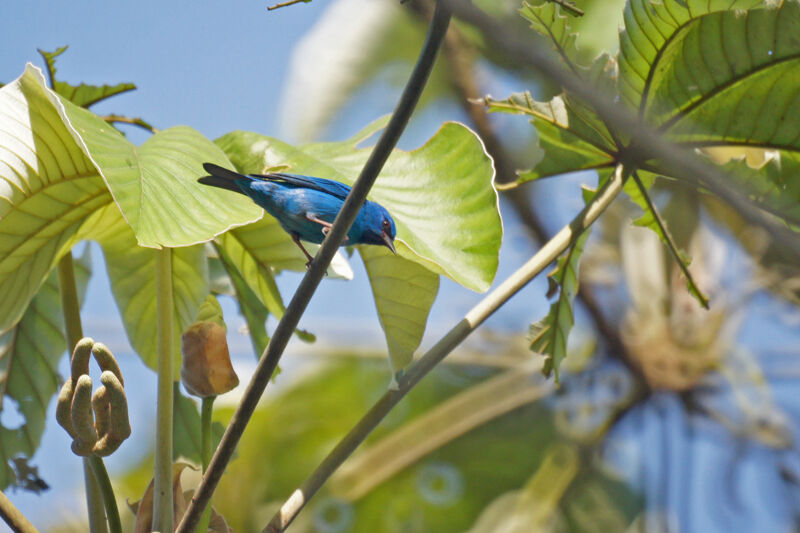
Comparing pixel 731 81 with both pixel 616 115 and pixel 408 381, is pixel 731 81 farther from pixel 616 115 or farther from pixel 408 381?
pixel 616 115

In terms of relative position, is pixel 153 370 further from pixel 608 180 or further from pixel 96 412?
pixel 608 180

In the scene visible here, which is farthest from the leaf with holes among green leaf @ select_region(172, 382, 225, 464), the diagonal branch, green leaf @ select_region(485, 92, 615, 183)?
the diagonal branch

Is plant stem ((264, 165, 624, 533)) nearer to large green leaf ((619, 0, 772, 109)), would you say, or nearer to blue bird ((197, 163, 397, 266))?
blue bird ((197, 163, 397, 266))

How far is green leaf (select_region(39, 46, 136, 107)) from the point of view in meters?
1.48

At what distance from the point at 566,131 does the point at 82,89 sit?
0.89 metres

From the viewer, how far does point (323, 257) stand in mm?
743

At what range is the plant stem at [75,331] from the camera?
1.17 metres

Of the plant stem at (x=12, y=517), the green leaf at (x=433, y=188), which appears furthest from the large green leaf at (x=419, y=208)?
the plant stem at (x=12, y=517)

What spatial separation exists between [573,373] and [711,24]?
12.2ft

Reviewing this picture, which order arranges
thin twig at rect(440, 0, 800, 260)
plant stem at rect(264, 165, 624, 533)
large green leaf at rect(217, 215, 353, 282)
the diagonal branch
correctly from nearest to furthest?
thin twig at rect(440, 0, 800, 260) → plant stem at rect(264, 165, 624, 533) → large green leaf at rect(217, 215, 353, 282) → the diagonal branch

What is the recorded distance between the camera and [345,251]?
1.46 metres

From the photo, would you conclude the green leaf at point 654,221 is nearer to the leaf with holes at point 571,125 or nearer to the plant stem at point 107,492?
the leaf with holes at point 571,125

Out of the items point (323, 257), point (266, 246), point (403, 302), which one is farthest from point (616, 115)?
point (266, 246)

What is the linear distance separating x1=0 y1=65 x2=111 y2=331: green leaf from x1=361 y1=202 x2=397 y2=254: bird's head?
0.40 metres
